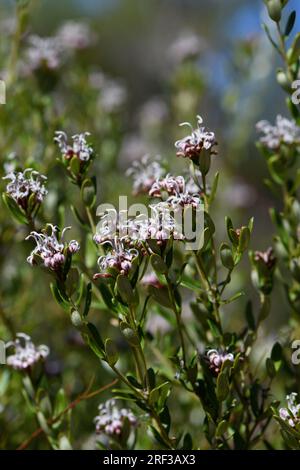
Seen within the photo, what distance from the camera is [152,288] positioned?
855mm

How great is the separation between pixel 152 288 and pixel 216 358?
0.41 feet

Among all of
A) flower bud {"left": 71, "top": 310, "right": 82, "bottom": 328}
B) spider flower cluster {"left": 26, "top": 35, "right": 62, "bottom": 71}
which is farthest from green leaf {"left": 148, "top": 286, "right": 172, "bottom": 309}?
spider flower cluster {"left": 26, "top": 35, "right": 62, "bottom": 71}

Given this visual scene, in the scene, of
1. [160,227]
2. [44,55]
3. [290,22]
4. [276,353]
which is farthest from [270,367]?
[44,55]

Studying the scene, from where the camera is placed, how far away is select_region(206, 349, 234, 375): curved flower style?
0.85 metres

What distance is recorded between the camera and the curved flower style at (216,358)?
0.85m

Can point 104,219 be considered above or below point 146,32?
below

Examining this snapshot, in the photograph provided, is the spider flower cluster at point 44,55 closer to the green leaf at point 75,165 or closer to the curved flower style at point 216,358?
the green leaf at point 75,165

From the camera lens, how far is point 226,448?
2.97ft

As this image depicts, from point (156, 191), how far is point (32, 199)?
0.17 metres

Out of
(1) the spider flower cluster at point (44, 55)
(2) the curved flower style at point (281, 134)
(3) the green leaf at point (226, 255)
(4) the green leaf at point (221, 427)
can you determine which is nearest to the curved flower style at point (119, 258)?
(3) the green leaf at point (226, 255)

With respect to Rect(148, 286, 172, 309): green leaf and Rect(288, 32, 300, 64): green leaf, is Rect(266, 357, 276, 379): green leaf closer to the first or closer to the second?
Rect(148, 286, 172, 309): green leaf

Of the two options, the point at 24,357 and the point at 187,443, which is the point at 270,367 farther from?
the point at 24,357

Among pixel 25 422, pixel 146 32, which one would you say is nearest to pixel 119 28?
pixel 146 32

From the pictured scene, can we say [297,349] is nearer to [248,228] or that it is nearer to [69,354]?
[248,228]
